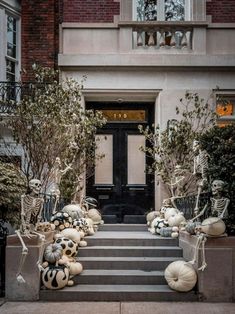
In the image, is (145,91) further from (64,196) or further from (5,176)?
(5,176)

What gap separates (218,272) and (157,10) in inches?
301

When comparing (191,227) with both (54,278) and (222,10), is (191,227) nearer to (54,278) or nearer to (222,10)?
(54,278)

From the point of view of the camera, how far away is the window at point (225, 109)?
42.0ft

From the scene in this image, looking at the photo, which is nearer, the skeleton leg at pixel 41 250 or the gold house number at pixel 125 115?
the skeleton leg at pixel 41 250

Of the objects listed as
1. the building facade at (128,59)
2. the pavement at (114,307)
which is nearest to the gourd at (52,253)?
the pavement at (114,307)

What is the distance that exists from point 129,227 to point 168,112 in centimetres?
319

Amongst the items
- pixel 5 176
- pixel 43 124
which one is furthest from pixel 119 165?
pixel 5 176

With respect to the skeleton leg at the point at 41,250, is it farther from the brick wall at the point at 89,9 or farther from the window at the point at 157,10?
the window at the point at 157,10

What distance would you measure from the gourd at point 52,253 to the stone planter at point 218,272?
7.35 ft

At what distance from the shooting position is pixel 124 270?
8.82 metres

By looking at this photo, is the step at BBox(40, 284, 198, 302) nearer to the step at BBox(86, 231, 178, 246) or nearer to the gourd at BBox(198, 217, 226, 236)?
the gourd at BBox(198, 217, 226, 236)

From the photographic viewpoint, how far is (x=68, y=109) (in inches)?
435

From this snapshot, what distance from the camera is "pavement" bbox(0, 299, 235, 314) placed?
24.1 ft

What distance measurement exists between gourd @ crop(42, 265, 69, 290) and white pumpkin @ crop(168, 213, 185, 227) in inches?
105
